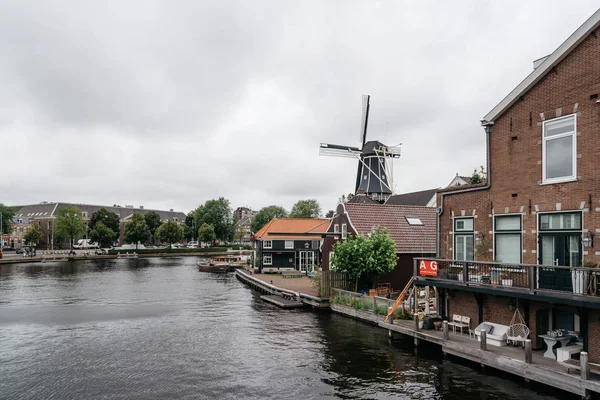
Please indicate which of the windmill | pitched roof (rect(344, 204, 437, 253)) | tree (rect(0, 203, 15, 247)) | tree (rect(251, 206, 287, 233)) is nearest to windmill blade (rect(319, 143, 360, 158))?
the windmill

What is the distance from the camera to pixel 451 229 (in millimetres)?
20828

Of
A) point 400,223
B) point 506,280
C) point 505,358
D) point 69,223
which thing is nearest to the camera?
point 505,358

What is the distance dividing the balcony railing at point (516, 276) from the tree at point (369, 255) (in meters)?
6.65

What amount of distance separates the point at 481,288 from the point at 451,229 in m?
4.62

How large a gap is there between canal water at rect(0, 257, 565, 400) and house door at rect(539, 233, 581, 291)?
365cm

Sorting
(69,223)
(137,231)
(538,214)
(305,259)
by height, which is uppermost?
(538,214)

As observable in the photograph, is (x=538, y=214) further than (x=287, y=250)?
No

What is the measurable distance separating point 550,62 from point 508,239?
23.7 ft

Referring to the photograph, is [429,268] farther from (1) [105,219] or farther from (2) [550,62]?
(1) [105,219]

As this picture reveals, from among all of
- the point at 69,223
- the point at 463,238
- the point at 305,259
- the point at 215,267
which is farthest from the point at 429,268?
the point at 69,223

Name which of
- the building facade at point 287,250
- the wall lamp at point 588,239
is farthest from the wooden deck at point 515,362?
the building facade at point 287,250

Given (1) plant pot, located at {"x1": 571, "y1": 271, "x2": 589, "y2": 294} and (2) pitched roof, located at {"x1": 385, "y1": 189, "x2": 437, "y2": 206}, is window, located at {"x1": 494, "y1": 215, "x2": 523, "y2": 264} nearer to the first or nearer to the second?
(1) plant pot, located at {"x1": 571, "y1": 271, "x2": 589, "y2": 294}

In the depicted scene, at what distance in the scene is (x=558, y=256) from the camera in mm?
15695

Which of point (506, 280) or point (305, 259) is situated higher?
point (506, 280)
